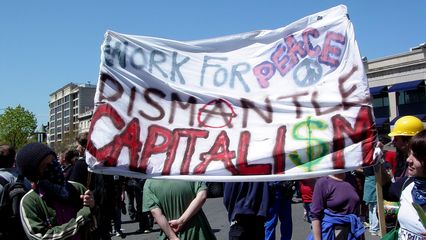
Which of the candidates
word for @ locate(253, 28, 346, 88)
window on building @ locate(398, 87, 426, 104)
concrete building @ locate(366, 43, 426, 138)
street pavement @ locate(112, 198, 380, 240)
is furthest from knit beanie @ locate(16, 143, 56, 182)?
window on building @ locate(398, 87, 426, 104)

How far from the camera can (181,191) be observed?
13.4 ft

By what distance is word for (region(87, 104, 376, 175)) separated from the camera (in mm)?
3514

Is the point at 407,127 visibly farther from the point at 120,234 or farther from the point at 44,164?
the point at 120,234

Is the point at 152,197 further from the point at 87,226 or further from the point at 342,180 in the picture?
the point at 342,180

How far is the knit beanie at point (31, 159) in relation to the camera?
3.29 meters

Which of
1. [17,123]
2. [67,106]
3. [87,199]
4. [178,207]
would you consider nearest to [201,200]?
[178,207]

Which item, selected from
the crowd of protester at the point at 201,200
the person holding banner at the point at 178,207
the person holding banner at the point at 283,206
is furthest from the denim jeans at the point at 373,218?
the person holding banner at the point at 178,207

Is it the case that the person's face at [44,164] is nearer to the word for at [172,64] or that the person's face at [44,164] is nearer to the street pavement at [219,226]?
the word for at [172,64]

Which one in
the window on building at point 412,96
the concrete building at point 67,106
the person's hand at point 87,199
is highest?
the concrete building at point 67,106

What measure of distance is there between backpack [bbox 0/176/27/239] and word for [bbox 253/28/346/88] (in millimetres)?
1970

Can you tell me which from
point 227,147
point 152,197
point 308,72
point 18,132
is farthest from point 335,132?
point 18,132

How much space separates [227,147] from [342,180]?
4.90ft

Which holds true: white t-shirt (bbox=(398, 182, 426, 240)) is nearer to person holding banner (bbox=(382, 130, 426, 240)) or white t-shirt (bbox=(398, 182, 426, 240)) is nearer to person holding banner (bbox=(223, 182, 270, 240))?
person holding banner (bbox=(382, 130, 426, 240))

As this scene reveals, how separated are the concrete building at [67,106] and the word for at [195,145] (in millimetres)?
135738
